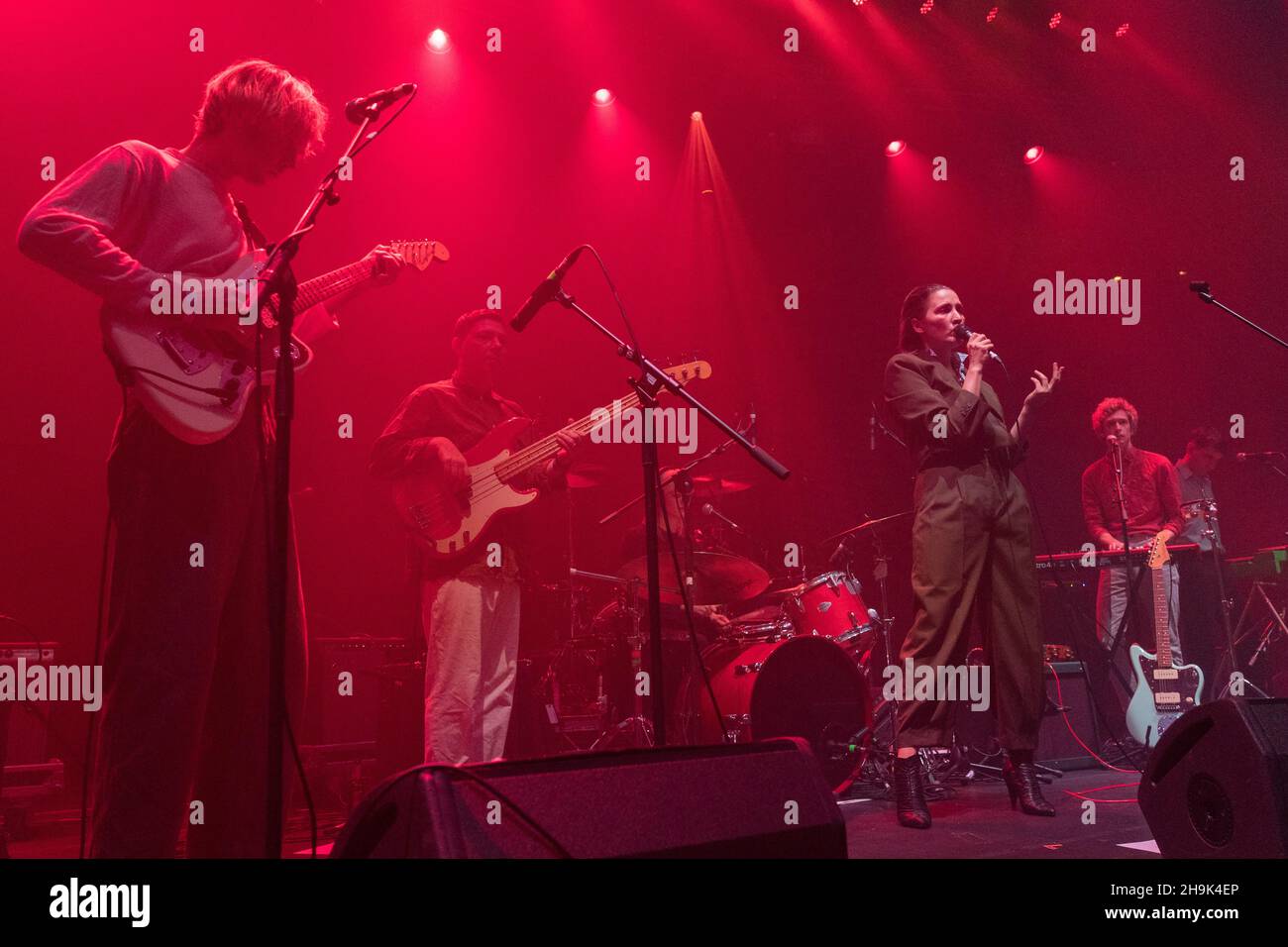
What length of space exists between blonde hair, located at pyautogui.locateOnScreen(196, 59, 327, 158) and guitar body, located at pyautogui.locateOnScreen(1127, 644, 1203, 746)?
18.6 feet

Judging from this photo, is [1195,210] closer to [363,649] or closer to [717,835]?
[363,649]

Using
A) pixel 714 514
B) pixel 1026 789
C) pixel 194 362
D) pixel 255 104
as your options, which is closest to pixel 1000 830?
pixel 1026 789

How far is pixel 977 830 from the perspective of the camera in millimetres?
3748

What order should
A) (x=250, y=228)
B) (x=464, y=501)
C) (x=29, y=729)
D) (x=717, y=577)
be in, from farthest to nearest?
(x=717, y=577)
(x=29, y=729)
(x=464, y=501)
(x=250, y=228)

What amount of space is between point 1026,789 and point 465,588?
2486 mm

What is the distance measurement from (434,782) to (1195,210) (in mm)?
9381

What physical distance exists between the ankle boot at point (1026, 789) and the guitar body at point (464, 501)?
2.36 metres

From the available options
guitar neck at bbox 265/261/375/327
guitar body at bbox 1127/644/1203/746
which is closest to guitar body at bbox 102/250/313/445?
guitar neck at bbox 265/261/375/327

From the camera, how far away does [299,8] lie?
20.7 ft

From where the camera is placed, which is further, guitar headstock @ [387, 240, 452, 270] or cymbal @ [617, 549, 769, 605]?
cymbal @ [617, 549, 769, 605]

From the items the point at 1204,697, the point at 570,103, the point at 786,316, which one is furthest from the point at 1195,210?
the point at 570,103

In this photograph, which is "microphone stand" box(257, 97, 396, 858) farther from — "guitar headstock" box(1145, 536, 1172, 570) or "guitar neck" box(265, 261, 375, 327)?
"guitar headstock" box(1145, 536, 1172, 570)

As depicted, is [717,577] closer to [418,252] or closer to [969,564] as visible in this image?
[969,564]

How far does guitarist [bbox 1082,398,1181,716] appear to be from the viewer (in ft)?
22.3
